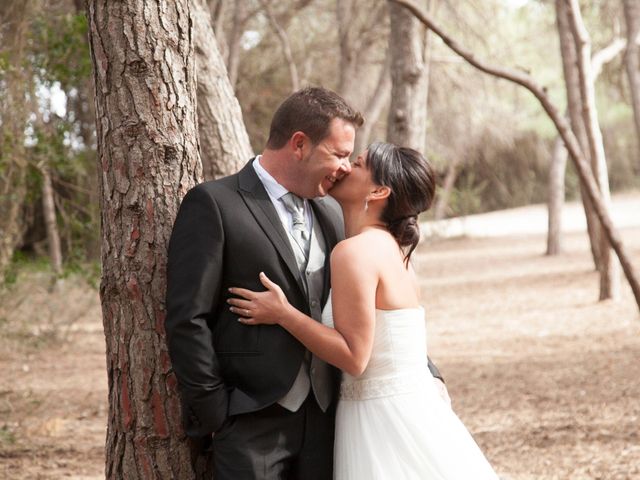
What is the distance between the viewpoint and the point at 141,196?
332 centimetres

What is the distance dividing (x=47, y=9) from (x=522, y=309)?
6.97 meters

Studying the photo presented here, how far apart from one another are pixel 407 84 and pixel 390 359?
608 cm

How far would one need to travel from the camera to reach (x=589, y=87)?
1086cm

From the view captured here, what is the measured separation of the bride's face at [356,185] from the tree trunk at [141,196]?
56 cm

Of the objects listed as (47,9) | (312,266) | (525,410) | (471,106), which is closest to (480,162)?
(471,106)

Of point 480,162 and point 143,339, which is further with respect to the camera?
point 480,162

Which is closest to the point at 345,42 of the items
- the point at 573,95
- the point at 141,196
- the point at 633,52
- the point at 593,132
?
the point at 573,95

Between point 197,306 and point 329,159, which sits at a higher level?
A: point 329,159

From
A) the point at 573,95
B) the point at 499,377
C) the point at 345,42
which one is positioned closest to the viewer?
the point at 499,377

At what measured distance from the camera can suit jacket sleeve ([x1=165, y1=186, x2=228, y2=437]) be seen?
2971 mm

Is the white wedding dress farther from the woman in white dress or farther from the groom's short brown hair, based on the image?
the groom's short brown hair

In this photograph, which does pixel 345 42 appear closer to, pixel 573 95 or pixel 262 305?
pixel 573 95

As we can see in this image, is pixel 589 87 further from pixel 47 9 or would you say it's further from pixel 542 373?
pixel 47 9

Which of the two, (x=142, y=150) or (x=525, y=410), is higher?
(x=142, y=150)
